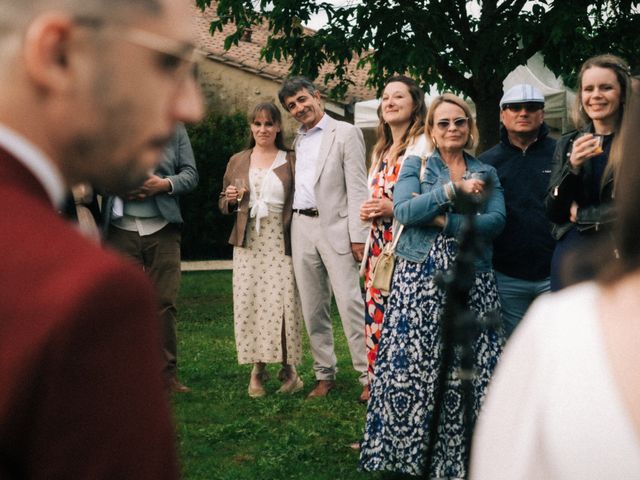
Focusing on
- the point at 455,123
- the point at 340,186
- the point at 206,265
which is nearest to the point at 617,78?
the point at 455,123

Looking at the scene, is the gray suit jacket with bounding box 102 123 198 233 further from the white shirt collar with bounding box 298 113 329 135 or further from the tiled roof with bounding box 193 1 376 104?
the tiled roof with bounding box 193 1 376 104

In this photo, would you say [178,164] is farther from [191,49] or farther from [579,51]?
[579,51]

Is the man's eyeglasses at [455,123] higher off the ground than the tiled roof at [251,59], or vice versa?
the tiled roof at [251,59]

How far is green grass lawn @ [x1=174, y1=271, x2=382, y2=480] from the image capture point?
5711 millimetres

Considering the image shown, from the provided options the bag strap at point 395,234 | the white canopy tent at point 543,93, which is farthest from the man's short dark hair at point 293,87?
the white canopy tent at point 543,93

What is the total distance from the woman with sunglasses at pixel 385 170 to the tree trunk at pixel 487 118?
7.29 meters

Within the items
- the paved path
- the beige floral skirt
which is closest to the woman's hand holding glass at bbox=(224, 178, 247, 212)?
the beige floral skirt

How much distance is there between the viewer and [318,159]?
24.4ft

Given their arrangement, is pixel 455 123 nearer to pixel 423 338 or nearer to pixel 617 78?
pixel 617 78

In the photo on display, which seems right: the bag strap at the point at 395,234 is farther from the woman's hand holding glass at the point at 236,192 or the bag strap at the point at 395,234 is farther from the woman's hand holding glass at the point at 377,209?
the woman's hand holding glass at the point at 236,192

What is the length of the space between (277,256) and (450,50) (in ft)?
25.2

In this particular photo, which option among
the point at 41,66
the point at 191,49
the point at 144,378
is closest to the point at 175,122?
the point at 191,49

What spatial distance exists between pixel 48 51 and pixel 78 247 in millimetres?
219

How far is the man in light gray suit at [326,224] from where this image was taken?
24.3 feet
